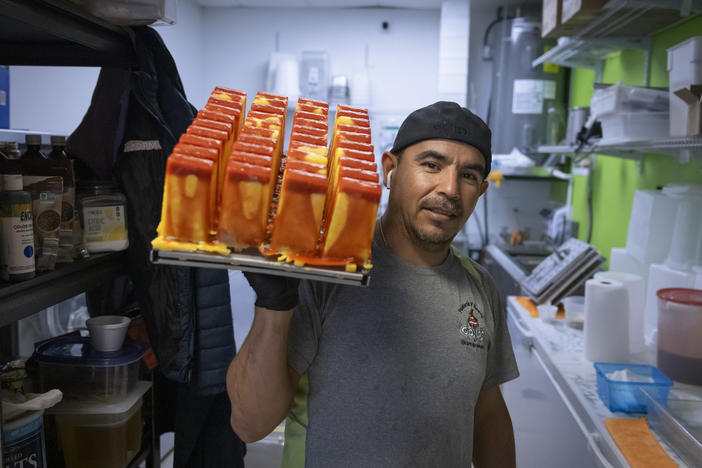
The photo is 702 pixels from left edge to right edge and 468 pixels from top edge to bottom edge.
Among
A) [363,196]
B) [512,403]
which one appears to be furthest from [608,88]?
Answer: [363,196]

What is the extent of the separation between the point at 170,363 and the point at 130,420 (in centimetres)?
19

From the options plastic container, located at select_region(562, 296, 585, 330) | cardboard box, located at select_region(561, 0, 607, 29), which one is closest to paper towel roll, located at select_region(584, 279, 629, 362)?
plastic container, located at select_region(562, 296, 585, 330)

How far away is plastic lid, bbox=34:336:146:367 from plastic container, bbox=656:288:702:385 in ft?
5.40

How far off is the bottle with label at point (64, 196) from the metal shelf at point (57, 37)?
0.79ft

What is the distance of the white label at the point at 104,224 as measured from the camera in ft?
4.67

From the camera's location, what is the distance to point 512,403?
91.5 inches

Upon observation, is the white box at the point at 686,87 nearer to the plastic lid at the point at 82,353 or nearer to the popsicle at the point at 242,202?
the popsicle at the point at 242,202

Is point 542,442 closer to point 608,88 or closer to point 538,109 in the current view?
point 608,88

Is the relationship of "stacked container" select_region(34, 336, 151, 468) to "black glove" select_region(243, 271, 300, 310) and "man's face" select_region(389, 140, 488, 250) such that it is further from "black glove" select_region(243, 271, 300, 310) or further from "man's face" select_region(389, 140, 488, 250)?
"man's face" select_region(389, 140, 488, 250)

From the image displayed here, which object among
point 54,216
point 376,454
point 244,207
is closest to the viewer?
point 244,207

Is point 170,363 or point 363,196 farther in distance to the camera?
point 170,363

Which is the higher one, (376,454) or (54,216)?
(54,216)

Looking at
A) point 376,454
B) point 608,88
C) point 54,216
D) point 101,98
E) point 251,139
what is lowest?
point 376,454

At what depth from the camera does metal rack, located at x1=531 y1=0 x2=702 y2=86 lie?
2.04m
